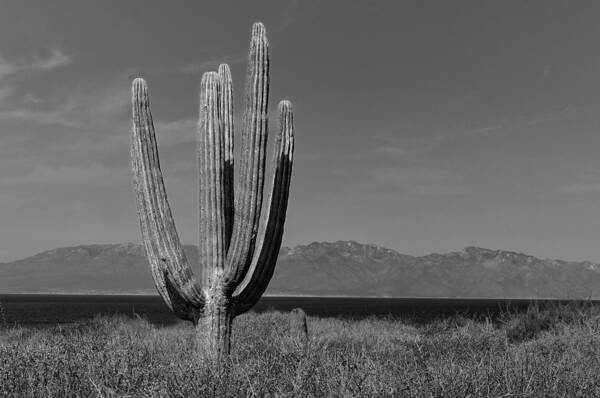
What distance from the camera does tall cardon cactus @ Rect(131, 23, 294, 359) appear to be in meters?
8.64

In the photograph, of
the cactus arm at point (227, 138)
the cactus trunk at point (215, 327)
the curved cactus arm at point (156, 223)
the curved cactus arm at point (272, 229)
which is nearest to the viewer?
the cactus trunk at point (215, 327)

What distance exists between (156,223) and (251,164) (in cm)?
170

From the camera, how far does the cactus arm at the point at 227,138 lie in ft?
29.5

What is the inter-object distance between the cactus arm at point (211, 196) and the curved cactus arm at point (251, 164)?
0.19 meters

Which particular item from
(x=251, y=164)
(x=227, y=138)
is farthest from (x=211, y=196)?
(x=227, y=138)

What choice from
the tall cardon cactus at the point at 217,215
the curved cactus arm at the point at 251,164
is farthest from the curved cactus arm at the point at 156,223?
the curved cactus arm at the point at 251,164

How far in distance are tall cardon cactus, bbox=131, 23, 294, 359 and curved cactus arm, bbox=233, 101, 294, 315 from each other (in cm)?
2

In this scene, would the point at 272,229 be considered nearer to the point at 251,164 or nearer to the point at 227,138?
the point at 251,164

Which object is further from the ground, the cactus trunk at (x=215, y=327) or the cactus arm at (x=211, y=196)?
the cactus arm at (x=211, y=196)

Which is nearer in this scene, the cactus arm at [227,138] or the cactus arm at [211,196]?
the cactus arm at [211,196]

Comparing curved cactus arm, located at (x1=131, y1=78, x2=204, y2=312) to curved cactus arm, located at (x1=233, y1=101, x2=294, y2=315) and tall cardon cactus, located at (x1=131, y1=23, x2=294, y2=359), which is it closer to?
tall cardon cactus, located at (x1=131, y1=23, x2=294, y2=359)

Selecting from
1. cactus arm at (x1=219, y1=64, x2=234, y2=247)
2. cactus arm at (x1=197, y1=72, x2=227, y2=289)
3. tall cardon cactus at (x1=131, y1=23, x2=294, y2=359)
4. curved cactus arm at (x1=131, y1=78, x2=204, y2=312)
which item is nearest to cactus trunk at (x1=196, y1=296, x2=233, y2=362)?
tall cardon cactus at (x1=131, y1=23, x2=294, y2=359)

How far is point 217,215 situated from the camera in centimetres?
870

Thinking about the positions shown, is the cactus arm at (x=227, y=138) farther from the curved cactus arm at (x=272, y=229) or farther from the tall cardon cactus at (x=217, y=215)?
the curved cactus arm at (x=272, y=229)
